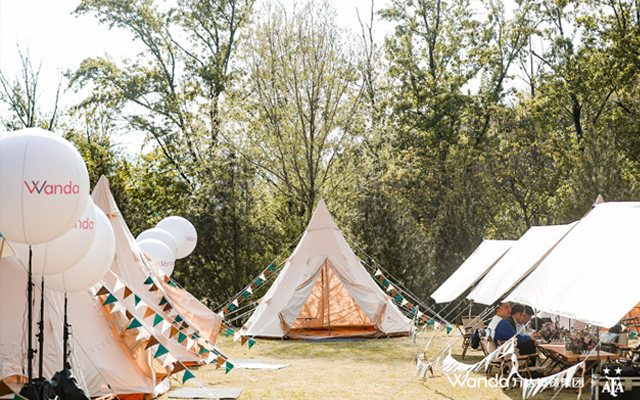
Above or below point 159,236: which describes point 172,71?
above

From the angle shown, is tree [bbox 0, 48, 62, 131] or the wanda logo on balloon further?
tree [bbox 0, 48, 62, 131]

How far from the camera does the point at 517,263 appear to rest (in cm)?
855

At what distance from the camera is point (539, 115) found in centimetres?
2059

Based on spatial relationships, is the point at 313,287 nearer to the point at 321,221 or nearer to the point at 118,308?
the point at 321,221

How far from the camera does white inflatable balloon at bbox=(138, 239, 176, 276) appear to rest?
9.42 m

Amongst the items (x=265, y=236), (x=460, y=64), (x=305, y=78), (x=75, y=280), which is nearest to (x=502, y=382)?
(x=75, y=280)

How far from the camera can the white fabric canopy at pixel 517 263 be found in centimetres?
765

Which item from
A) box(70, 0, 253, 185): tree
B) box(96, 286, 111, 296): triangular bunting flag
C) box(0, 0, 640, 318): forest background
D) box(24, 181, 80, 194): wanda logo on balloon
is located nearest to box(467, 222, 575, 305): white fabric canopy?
box(96, 286, 111, 296): triangular bunting flag

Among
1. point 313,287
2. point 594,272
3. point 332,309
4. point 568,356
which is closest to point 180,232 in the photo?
point 313,287

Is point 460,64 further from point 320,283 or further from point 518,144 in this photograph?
point 320,283

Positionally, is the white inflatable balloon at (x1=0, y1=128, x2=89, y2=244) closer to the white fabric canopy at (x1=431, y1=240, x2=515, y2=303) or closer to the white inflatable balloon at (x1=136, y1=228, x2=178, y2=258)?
the white inflatable balloon at (x1=136, y1=228, x2=178, y2=258)

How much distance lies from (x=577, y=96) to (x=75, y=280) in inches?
744

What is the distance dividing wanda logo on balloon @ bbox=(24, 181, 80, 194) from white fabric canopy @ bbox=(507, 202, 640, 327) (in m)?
4.20

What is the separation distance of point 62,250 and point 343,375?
4.58m
